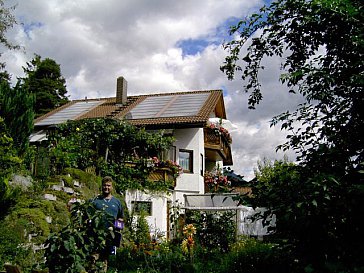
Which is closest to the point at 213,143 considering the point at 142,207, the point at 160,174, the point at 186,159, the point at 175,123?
the point at 186,159

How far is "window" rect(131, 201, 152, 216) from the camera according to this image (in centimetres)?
1641

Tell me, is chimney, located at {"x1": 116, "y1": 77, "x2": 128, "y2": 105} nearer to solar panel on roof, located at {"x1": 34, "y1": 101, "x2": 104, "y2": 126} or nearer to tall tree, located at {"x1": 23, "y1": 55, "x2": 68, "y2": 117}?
solar panel on roof, located at {"x1": 34, "y1": 101, "x2": 104, "y2": 126}

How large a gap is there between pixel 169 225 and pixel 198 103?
26.7 ft

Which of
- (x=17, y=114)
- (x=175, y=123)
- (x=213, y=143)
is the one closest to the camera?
(x=17, y=114)

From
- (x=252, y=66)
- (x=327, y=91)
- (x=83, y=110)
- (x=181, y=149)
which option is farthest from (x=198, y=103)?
(x=327, y=91)

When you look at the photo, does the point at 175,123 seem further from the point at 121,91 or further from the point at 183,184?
the point at 121,91

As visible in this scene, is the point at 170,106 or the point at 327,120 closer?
the point at 327,120

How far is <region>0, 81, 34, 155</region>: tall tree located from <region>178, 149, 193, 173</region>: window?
1054 cm

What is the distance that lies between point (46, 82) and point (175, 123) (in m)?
26.7

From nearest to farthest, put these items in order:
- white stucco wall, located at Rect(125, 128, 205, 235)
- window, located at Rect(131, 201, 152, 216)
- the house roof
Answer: window, located at Rect(131, 201, 152, 216)
white stucco wall, located at Rect(125, 128, 205, 235)
the house roof

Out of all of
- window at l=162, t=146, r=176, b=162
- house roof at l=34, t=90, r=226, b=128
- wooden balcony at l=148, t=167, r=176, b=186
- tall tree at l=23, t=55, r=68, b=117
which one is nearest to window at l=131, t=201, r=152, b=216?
wooden balcony at l=148, t=167, r=176, b=186

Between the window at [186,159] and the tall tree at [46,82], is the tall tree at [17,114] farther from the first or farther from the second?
the tall tree at [46,82]

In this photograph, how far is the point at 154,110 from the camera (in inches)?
954

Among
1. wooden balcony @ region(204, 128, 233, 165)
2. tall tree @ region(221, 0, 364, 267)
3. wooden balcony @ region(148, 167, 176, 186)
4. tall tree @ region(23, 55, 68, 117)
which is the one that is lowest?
tall tree @ region(221, 0, 364, 267)
